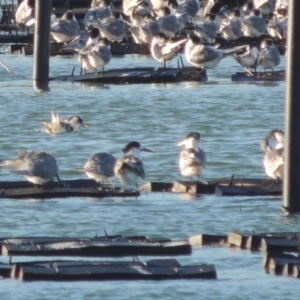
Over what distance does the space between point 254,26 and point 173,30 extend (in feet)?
5.43

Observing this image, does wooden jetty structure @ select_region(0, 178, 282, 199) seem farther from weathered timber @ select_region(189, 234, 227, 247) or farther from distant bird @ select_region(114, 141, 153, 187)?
weathered timber @ select_region(189, 234, 227, 247)

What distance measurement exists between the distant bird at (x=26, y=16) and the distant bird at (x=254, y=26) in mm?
4577

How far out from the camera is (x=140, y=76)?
22.5 metres

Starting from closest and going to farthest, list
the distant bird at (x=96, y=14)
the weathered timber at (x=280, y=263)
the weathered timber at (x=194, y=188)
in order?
1. the weathered timber at (x=280, y=263)
2. the weathered timber at (x=194, y=188)
3. the distant bird at (x=96, y=14)

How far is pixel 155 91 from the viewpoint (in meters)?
21.3

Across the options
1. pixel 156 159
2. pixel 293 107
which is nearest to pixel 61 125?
pixel 156 159

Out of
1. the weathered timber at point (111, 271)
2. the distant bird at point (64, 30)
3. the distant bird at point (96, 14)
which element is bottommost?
the weathered timber at point (111, 271)

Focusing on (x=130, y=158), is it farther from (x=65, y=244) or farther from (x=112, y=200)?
(x=65, y=244)

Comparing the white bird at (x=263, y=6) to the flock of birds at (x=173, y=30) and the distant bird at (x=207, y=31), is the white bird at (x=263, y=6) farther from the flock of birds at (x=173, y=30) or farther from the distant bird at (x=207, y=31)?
the distant bird at (x=207, y=31)

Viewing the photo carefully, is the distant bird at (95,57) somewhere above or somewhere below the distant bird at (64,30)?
below

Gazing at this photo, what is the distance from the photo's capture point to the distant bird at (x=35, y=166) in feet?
40.8

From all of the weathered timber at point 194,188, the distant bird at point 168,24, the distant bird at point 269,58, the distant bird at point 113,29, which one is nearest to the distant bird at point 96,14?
the distant bird at point 168,24

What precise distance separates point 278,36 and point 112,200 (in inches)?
729

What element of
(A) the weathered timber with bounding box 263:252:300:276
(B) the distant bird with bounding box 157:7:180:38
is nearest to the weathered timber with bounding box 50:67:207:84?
(B) the distant bird with bounding box 157:7:180:38
